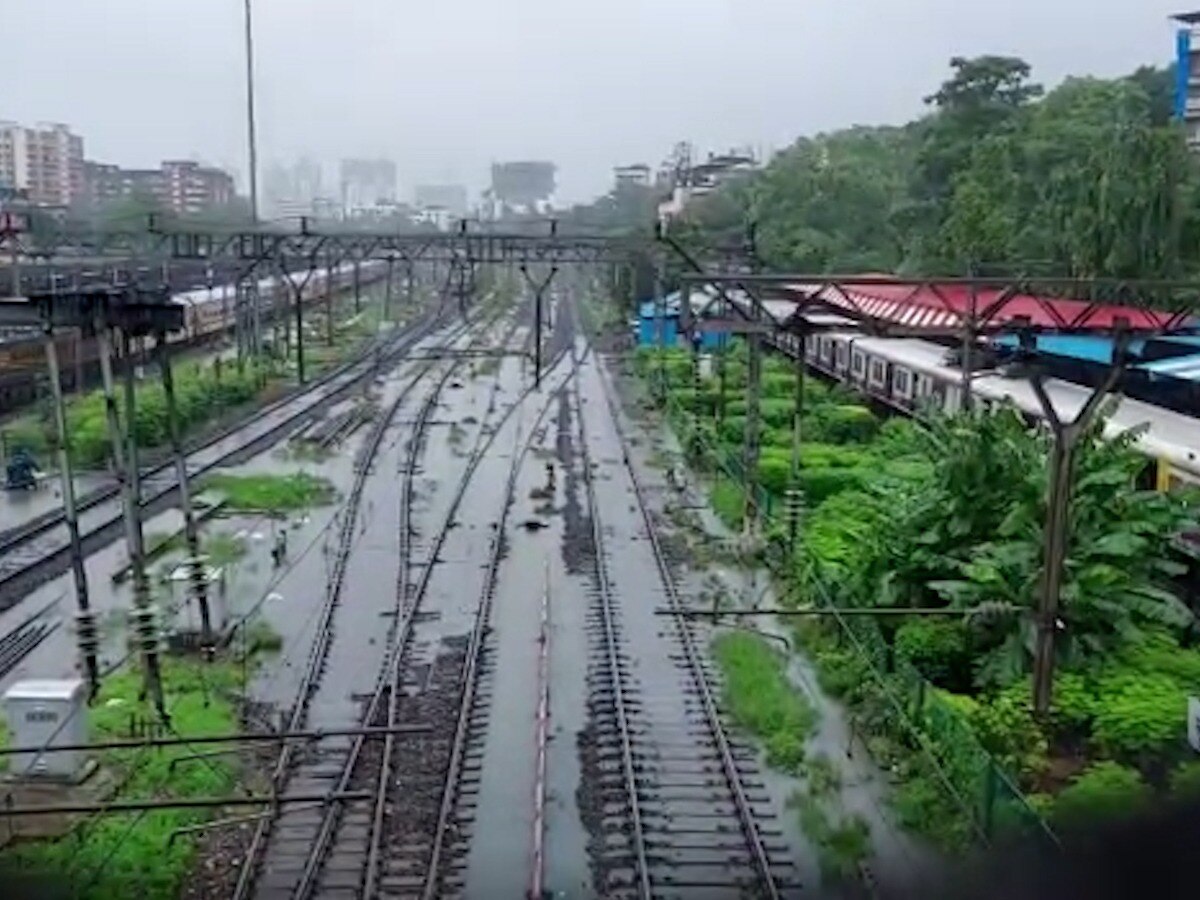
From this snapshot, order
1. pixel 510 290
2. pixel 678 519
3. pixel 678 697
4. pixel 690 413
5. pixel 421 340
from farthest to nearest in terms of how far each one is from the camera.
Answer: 1. pixel 510 290
2. pixel 421 340
3. pixel 690 413
4. pixel 678 519
5. pixel 678 697

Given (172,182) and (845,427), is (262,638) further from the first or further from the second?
(172,182)

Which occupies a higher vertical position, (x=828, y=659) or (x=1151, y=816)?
(x=1151, y=816)

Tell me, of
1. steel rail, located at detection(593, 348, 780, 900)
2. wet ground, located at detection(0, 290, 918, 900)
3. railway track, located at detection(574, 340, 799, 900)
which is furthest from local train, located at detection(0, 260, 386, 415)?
railway track, located at detection(574, 340, 799, 900)

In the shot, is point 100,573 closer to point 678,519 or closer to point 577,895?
point 678,519

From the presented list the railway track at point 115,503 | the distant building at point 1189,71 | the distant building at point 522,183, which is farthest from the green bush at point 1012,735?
the distant building at point 522,183

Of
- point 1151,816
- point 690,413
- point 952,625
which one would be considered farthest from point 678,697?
point 690,413

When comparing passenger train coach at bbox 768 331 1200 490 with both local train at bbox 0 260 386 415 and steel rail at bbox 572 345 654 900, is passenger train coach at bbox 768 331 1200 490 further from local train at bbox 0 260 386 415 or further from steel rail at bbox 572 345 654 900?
local train at bbox 0 260 386 415
